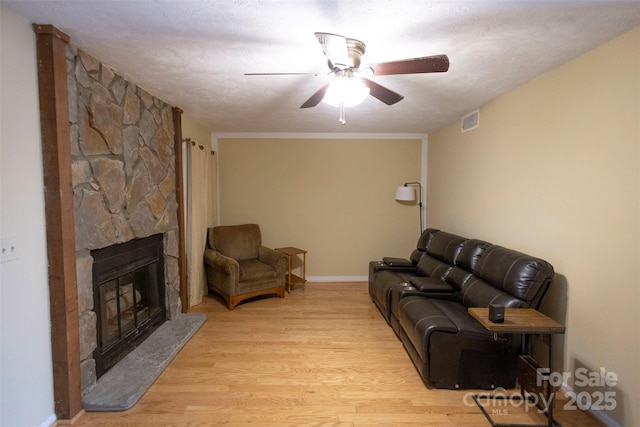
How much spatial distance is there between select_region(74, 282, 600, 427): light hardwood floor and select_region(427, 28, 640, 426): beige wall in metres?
0.61

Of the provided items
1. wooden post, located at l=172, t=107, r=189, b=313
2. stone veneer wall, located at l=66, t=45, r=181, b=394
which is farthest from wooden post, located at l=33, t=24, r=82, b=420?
wooden post, located at l=172, t=107, r=189, b=313

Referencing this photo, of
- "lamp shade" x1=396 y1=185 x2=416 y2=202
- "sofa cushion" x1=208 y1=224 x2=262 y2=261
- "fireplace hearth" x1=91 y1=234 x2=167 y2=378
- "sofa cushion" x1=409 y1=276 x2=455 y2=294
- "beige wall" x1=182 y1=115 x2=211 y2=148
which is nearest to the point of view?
"fireplace hearth" x1=91 y1=234 x2=167 y2=378

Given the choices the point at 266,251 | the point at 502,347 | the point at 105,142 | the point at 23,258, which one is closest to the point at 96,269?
the point at 23,258

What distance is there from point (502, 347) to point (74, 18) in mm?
3400

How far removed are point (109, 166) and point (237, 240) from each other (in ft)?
7.50

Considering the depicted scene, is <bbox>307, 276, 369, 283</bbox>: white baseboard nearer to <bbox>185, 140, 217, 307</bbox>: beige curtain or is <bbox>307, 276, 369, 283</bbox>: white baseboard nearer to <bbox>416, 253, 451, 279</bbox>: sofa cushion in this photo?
<bbox>416, 253, 451, 279</bbox>: sofa cushion

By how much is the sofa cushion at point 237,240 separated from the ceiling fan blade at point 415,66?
327 centimetres

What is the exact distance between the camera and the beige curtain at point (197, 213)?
3699mm

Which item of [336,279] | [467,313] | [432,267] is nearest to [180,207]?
[336,279]

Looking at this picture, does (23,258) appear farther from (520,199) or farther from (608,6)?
(520,199)

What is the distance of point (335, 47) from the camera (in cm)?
150

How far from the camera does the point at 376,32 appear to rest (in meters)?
1.77

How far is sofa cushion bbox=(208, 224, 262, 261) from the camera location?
4.32 m

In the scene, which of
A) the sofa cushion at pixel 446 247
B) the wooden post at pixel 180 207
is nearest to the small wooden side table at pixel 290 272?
the wooden post at pixel 180 207
